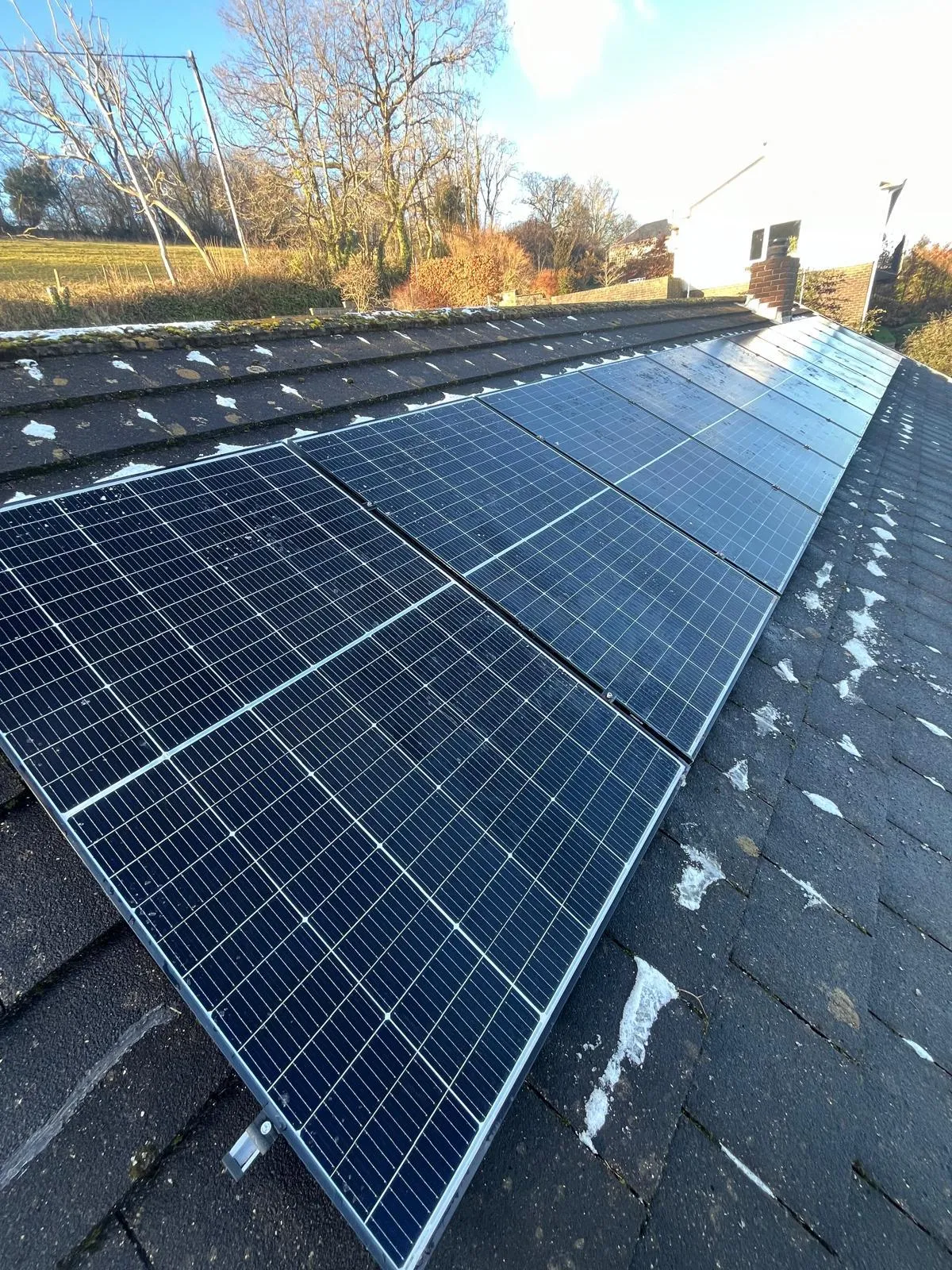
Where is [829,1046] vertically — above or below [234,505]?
below

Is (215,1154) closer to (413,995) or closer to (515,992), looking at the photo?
(413,995)

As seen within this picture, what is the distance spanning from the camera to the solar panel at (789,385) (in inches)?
349

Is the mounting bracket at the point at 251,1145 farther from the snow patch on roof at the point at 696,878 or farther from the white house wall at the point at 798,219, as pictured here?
the white house wall at the point at 798,219

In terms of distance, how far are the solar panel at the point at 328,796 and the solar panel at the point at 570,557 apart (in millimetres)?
327

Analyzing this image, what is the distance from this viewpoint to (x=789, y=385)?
9531 mm

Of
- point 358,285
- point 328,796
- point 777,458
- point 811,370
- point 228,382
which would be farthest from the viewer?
point 358,285

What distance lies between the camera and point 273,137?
25.6 m

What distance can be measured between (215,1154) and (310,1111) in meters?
0.36

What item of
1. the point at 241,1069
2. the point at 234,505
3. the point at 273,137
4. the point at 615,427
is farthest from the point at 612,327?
the point at 273,137

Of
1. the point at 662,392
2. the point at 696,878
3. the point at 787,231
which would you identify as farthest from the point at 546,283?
the point at 696,878

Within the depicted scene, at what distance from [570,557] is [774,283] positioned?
56.8ft

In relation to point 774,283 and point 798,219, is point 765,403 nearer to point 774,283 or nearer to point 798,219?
point 774,283

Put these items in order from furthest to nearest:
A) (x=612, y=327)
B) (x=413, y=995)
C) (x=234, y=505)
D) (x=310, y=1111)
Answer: (x=612, y=327), (x=234, y=505), (x=413, y=995), (x=310, y=1111)

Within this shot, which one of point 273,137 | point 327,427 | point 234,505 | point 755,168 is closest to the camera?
point 234,505
